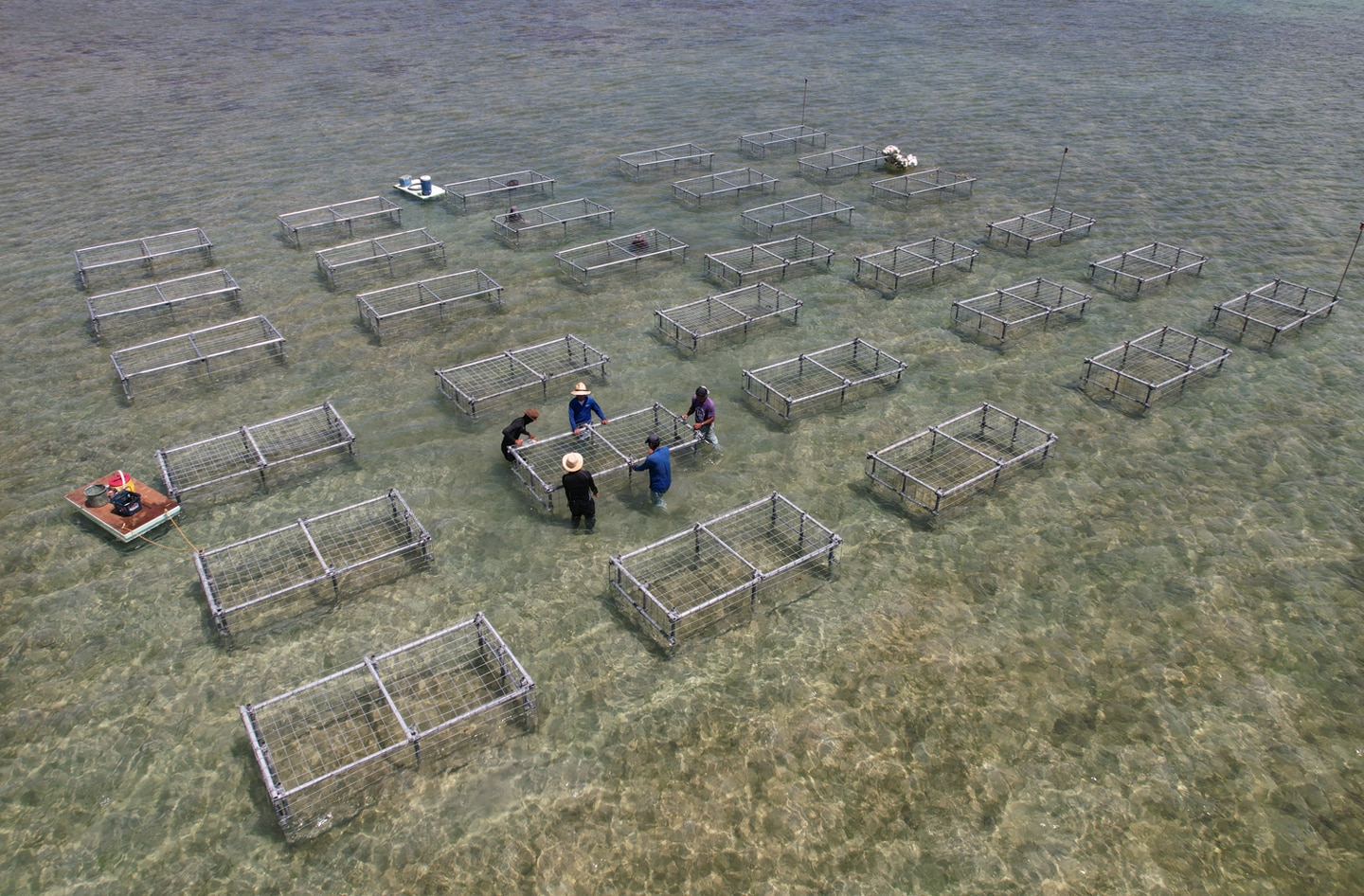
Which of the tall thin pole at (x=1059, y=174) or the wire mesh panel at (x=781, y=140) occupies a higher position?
the wire mesh panel at (x=781, y=140)

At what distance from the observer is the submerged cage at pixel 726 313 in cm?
2623

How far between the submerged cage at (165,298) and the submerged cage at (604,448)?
1418 cm

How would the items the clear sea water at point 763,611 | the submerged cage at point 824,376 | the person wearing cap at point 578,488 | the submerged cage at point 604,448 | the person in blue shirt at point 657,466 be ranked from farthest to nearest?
the submerged cage at point 824,376 < the submerged cage at point 604,448 < the person in blue shirt at point 657,466 < the person wearing cap at point 578,488 < the clear sea water at point 763,611

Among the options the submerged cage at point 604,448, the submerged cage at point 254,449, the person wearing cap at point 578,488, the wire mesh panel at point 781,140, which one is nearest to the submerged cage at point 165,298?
the submerged cage at point 254,449

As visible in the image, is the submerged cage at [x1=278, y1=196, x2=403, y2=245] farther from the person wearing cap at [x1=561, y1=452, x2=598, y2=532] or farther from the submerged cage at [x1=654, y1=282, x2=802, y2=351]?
the person wearing cap at [x1=561, y1=452, x2=598, y2=532]

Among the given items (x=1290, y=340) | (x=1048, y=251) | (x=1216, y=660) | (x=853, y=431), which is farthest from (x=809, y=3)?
(x=1216, y=660)

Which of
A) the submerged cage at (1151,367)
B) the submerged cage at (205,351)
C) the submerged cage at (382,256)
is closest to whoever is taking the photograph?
the submerged cage at (1151,367)

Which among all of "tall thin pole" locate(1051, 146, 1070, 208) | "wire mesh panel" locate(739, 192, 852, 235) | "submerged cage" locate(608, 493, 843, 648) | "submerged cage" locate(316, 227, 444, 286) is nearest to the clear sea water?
"submerged cage" locate(608, 493, 843, 648)

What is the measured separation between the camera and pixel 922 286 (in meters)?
30.0

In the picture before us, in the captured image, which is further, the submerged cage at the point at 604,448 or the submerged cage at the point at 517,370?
the submerged cage at the point at 517,370

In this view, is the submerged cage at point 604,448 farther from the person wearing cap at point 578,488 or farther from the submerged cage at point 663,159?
the submerged cage at point 663,159

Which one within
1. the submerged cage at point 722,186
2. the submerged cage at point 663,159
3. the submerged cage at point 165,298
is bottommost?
the submerged cage at point 165,298

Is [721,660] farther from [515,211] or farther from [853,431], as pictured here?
[515,211]

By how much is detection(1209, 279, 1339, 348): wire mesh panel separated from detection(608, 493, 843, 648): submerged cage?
60.9 feet
